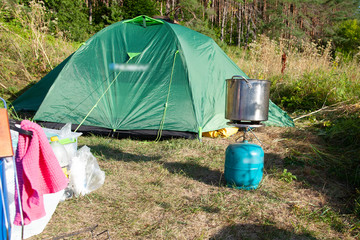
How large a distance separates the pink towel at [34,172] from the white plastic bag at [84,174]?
866mm

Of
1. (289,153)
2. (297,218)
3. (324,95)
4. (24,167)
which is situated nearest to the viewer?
(24,167)

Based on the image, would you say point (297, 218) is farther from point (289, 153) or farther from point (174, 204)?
point (289, 153)

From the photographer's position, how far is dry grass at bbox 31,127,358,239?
2320 mm

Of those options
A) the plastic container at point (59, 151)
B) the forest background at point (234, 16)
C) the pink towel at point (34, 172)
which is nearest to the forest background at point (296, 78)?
the forest background at point (234, 16)

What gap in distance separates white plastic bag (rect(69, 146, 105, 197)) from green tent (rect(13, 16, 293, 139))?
155 centimetres

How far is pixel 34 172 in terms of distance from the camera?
174cm

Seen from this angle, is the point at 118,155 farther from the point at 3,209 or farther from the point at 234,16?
the point at 234,16

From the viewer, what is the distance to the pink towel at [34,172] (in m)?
1.73

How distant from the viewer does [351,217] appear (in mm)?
2541

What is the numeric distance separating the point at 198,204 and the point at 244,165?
0.57 m

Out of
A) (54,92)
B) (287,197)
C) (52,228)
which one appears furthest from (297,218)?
(54,92)

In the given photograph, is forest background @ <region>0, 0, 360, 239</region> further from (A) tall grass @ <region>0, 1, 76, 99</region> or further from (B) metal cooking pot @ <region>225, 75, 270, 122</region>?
(B) metal cooking pot @ <region>225, 75, 270, 122</region>

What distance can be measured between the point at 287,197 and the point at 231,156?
2.07 feet

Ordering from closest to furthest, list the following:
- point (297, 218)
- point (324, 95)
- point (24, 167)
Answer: point (24, 167) → point (297, 218) → point (324, 95)
